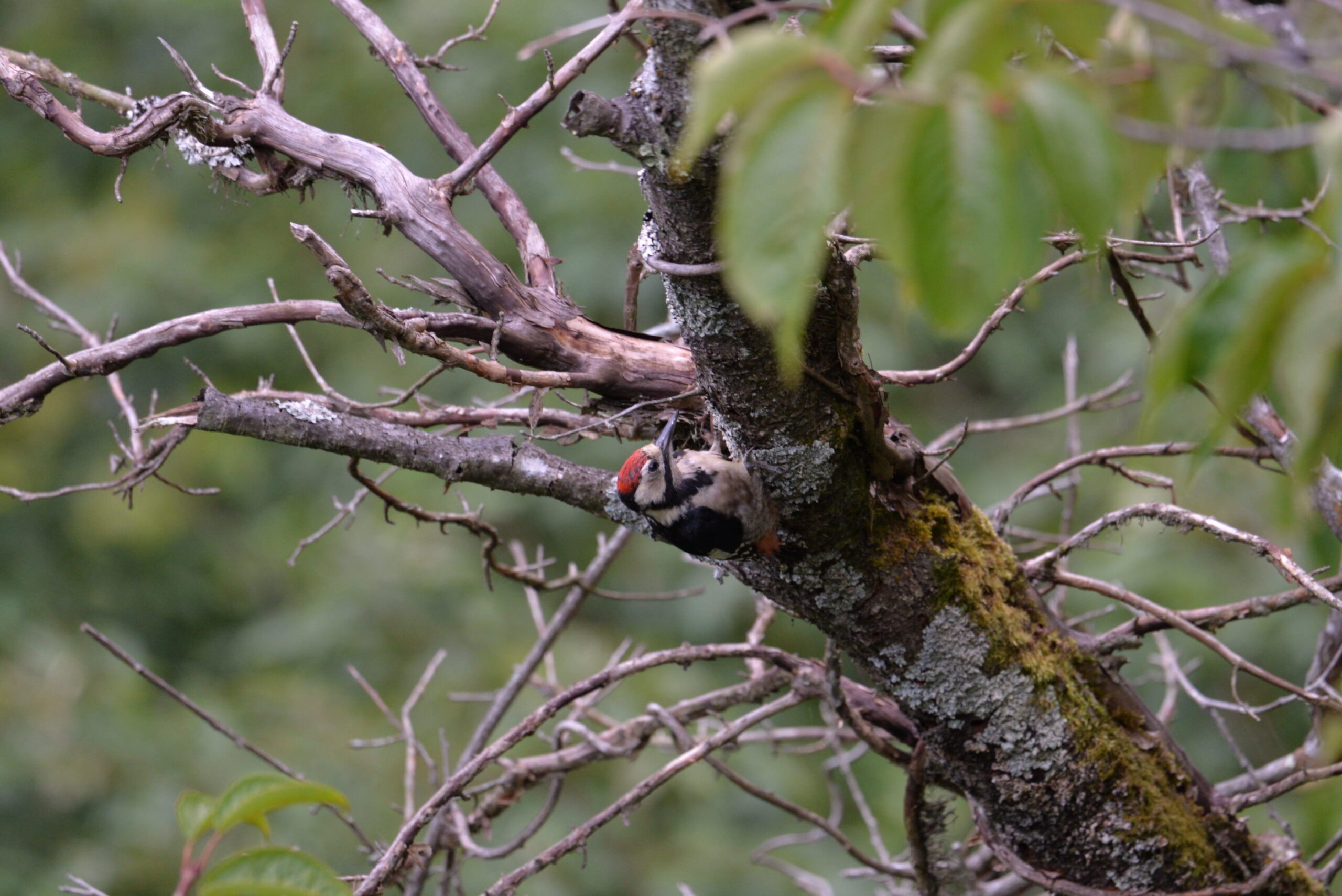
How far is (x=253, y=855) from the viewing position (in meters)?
1.04

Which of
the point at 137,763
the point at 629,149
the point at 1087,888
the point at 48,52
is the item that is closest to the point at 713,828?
the point at 137,763

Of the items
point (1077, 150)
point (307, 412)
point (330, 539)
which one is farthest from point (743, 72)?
point (330, 539)

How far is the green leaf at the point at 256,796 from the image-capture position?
1.08m

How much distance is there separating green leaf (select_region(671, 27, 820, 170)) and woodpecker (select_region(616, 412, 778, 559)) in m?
0.93

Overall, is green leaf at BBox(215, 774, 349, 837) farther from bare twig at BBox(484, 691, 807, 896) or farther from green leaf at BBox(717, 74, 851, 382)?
green leaf at BBox(717, 74, 851, 382)

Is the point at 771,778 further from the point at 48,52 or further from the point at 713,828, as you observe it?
the point at 48,52

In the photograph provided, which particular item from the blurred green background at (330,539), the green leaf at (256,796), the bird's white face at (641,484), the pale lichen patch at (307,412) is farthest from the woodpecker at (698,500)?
the blurred green background at (330,539)

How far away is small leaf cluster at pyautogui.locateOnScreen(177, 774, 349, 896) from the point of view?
1.04 m

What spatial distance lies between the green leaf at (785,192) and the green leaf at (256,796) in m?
0.81

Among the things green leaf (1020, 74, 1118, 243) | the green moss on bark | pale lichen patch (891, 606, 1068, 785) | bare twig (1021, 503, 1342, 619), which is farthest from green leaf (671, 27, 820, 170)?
bare twig (1021, 503, 1342, 619)

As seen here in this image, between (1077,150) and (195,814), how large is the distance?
111 cm

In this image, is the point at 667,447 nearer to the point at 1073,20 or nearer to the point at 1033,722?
the point at 1033,722

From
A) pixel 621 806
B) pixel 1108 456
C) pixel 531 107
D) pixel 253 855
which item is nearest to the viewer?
pixel 253 855

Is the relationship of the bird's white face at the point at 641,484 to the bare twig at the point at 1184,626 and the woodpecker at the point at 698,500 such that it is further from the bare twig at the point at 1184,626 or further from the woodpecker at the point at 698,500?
the bare twig at the point at 1184,626
